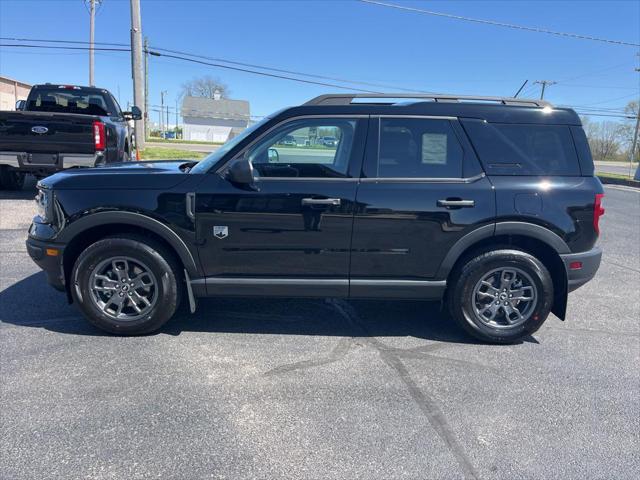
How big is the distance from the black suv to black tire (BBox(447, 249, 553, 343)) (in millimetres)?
13

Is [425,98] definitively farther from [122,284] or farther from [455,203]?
[122,284]

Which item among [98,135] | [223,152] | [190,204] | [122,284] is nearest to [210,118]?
[98,135]

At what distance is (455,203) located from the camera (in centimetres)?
369

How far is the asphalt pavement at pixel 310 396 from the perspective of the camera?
248 centimetres

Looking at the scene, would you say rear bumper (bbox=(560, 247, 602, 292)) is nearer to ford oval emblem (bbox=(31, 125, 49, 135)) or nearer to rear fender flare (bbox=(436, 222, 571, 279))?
rear fender flare (bbox=(436, 222, 571, 279))

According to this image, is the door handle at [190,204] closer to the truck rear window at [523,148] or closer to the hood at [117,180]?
the hood at [117,180]

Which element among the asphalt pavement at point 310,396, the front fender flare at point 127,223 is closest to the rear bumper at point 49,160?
the asphalt pavement at point 310,396

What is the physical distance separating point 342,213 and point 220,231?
0.95 metres

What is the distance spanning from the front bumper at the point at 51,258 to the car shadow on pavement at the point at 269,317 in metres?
0.46

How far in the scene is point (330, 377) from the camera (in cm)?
335

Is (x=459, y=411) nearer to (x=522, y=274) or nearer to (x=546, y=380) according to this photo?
(x=546, y=380)

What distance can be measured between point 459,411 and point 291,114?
2459mm

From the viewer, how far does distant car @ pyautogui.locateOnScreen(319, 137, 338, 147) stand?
153 inches

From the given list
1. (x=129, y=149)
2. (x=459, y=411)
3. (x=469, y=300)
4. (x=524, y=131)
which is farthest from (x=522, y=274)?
(x=129, y=149)
